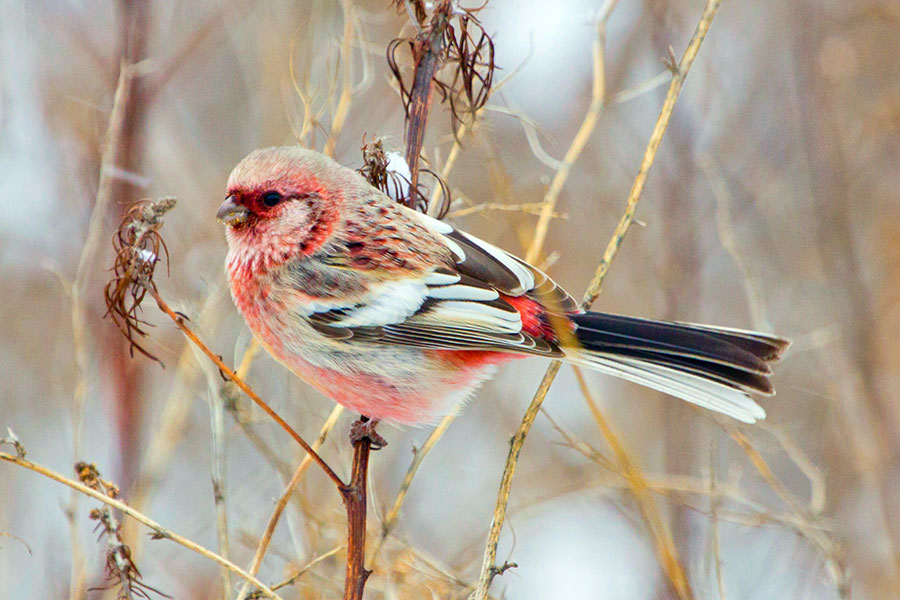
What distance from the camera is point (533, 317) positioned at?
3.75 m

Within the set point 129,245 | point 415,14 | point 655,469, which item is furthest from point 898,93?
point 129,245

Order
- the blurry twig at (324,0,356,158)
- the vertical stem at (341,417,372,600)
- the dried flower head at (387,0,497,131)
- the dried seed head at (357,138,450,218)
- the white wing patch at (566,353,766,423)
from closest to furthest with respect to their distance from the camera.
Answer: the vertical stem at (341,417,372,600) → the dried flower head at (387,0,497,131) → the white wing patch at (566,353,766,423) → the dried seed head at (357,138,450,218) → the blurry twig at (324,0,356,158)

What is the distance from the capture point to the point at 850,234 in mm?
5941

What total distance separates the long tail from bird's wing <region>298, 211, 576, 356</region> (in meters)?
0.20

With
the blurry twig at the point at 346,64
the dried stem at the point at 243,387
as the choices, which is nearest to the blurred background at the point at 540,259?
the blurry twig at the point at 346,64

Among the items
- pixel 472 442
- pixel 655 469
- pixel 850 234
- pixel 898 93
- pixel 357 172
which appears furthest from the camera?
pixel 472 442

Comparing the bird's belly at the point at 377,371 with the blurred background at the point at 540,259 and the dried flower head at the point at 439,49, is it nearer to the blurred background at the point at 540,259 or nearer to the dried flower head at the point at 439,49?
the blurred background at the point at 540,259

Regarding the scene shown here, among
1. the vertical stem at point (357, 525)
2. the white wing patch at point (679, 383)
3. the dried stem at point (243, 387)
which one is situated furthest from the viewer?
the white wing patch at point (679, 383)

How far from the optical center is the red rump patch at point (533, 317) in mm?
3682

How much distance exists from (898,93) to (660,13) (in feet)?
6.45

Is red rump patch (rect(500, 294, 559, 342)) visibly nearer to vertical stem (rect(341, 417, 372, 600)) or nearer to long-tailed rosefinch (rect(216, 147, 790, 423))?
long-tailed rosefinch (rect(216, 147, 790, 423))

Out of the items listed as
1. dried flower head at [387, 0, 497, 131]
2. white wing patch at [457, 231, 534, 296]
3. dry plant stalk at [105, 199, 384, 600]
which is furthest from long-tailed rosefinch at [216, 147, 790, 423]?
dry plant stalk at [105, 199, 384, 600]

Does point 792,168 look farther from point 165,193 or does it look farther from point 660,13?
point 165,193

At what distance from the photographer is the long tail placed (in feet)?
11.4
